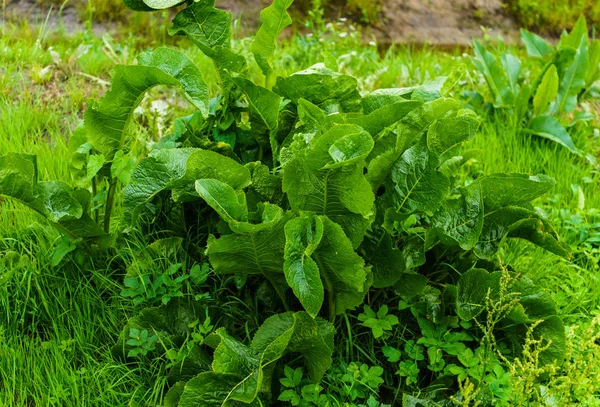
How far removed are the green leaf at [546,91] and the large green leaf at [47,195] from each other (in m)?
2.44

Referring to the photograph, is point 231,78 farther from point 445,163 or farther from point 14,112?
point 14,112

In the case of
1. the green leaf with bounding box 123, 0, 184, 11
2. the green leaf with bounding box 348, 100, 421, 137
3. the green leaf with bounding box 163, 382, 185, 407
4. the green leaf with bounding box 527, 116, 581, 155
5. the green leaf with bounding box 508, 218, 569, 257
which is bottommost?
the green leaf with bounding box 163, 382, 185, 407

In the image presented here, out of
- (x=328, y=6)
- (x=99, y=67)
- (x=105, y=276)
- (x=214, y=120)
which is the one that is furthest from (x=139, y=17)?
(x=105, y=276)

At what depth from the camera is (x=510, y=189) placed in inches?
86.5

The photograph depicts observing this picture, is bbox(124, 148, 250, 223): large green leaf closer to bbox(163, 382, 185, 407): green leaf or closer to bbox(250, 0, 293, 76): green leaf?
bbox(250, 0, 293, 76): green leaf

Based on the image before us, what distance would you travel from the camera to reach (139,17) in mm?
4582

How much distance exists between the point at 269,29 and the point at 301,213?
748 millimetres

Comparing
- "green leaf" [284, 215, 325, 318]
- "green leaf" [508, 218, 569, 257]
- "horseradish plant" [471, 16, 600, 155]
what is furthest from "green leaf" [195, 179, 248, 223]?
"horseradish plant" [471, 16, 600, 155]

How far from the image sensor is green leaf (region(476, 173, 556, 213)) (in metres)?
2.15

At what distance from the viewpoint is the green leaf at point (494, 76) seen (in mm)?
3749

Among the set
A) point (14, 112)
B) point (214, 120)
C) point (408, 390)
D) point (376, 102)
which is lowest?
point (408, 390)

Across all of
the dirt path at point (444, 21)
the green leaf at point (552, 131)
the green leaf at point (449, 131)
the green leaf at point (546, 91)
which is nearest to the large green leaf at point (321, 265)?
the green leaf at point (449, 131)

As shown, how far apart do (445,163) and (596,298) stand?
0.91 meters

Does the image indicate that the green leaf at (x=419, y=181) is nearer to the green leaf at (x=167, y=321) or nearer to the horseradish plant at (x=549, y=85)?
the green leaf at (x=167, y=321)
